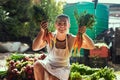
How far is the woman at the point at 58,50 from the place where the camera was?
4293 mm

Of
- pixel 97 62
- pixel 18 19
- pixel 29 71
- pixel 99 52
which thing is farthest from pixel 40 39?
pixel 18 19

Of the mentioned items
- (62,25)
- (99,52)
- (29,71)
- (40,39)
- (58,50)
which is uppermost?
(62,25)

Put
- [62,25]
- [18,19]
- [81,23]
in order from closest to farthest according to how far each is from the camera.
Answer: [62,25] → [81,23] → [18,19]

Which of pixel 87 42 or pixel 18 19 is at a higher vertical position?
pixel 87 42

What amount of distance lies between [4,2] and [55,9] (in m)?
2.07

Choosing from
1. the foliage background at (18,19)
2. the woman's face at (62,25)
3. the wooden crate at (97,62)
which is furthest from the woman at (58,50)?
the foliage background at (18,19)

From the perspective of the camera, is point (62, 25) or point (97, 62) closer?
point (62, 25)

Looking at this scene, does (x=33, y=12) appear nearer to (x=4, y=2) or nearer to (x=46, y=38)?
(x=46, y=38)

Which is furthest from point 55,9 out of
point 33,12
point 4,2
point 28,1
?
point 33,12

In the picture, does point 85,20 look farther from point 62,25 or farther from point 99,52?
point 99,52

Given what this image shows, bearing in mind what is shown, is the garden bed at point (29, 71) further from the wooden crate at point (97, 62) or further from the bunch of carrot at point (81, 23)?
the wooden crate at point (97, 62)

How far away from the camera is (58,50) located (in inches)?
171

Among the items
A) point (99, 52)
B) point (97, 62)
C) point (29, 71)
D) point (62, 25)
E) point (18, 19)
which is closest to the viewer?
point (62, 25)

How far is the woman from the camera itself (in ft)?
14.1
